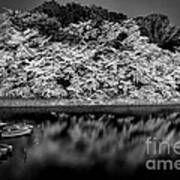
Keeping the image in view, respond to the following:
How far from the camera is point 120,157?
5.19 m

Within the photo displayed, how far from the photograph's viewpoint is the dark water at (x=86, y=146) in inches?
176

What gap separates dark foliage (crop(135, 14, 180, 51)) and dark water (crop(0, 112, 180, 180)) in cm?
267

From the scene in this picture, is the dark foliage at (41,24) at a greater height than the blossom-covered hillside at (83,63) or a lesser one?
greater

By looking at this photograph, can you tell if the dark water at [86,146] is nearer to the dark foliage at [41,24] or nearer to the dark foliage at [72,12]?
the dark foliage at [41,24]

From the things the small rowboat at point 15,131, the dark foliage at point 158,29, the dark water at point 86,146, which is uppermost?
the dark foliage at point 158,29

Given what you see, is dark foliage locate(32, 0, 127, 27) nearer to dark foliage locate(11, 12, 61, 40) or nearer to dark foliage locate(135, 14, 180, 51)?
dark foliage locate(11, 12, 61, 40)

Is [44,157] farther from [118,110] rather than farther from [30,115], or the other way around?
[118,110]

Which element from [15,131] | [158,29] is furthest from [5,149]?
[158,29]

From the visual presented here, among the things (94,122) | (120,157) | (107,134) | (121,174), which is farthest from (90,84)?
(121,174)

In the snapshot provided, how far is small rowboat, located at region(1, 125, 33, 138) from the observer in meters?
5.54

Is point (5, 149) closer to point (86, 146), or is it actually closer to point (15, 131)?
point (15, 131)

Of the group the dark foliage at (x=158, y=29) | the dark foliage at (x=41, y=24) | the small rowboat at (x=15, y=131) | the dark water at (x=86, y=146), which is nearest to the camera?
the dark water at (x=86, y=146)

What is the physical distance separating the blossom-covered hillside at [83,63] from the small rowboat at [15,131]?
2271 millimetres

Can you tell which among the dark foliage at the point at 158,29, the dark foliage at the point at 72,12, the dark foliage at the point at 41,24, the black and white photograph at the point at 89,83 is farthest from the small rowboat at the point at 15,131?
the dark foliage at the point at 158,29
